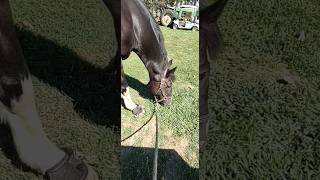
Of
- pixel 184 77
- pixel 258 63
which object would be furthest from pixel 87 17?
pixel 258 63

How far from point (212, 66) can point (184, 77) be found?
1.56 ft

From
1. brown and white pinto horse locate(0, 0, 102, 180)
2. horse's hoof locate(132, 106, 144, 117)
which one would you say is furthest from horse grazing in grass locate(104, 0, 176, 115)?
brown and white pinto horse locate(0, 0, 102, 180)

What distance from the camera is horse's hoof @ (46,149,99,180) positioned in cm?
464

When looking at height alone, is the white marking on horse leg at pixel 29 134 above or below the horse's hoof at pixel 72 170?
above

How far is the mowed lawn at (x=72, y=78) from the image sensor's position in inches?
173

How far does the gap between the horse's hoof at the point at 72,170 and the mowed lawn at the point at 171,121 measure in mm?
313

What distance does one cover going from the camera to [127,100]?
4508mm

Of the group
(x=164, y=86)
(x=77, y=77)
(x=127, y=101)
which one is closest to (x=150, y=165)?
(x=127, y=101)

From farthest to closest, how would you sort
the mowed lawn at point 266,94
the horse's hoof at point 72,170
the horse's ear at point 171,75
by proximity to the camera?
the mowed lawn at point 266,94, the horse's hoof at point 72,170, the horse's ear at point 171,75

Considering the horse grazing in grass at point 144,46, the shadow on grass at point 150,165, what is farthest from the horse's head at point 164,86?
the shadow on grass at point 150,165

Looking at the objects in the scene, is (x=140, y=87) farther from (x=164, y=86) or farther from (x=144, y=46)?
(x=144, y=46)

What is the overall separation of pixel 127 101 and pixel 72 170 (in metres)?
0.79

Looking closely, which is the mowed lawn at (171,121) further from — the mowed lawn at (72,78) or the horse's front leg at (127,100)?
the mowed lawn at (72,78)

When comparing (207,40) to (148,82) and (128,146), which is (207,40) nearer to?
(148,82)
